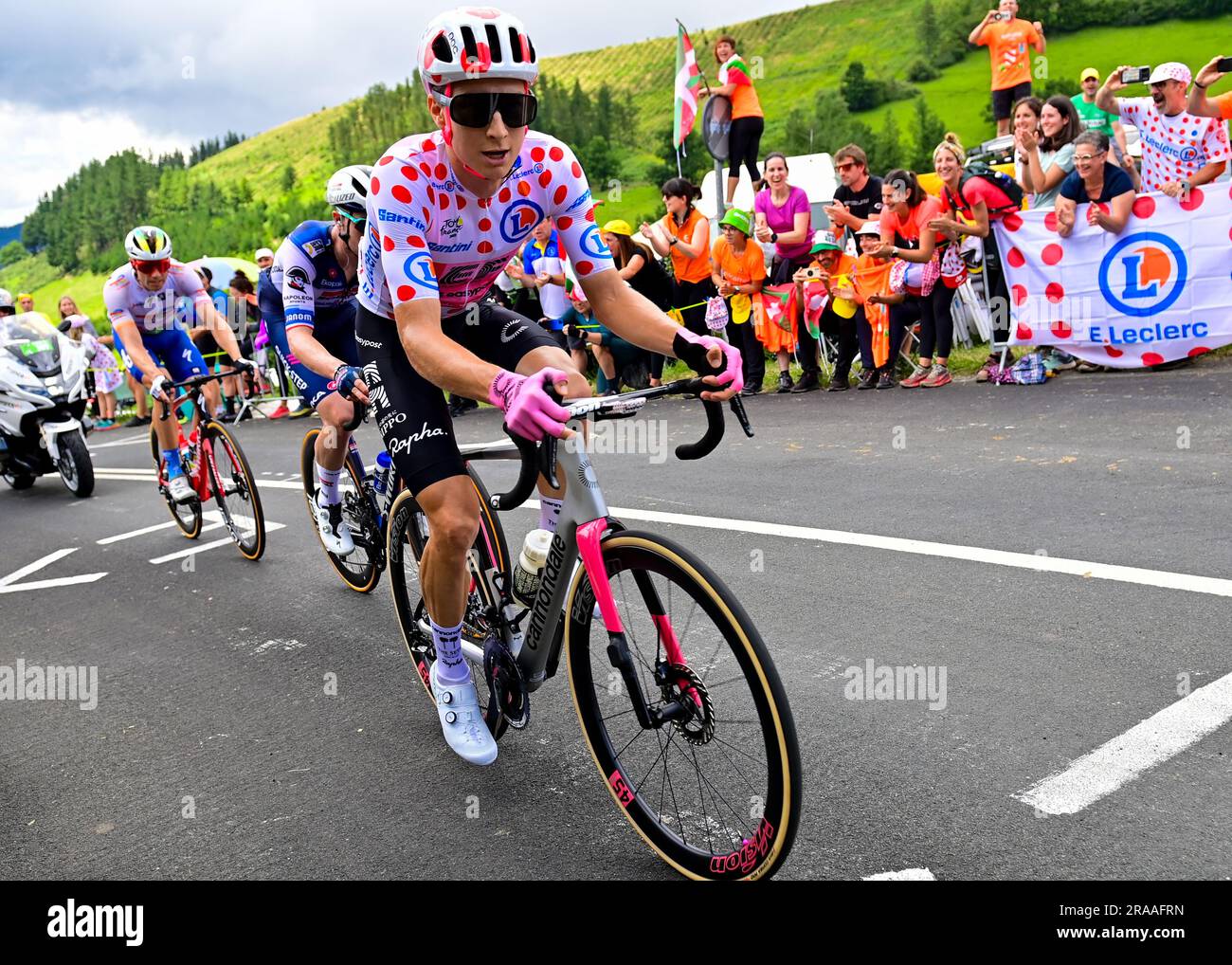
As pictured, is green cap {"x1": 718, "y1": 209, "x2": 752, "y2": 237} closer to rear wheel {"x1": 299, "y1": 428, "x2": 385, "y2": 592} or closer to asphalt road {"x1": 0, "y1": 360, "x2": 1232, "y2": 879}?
asphalt road {"x1": 0, "y1": 360, "x2": 1232, "y2": 879}

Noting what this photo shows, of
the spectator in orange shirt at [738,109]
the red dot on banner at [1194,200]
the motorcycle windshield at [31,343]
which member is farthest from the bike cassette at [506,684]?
the spectator in orange shirt at [738,109]

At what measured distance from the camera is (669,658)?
3.05 m

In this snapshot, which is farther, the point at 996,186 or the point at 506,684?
the point at 996,186

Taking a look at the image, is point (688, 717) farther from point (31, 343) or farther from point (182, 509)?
point (31, 343)

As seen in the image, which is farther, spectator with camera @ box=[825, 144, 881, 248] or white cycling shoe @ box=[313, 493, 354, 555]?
spectator with camera @ box=[825, 144, 881, 248]

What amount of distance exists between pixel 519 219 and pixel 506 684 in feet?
5.23

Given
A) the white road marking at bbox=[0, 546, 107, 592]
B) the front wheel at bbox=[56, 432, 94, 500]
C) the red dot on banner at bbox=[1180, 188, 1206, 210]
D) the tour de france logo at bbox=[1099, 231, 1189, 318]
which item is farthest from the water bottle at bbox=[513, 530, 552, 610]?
the front wheel at bbox=[56, 432, 94, 500]

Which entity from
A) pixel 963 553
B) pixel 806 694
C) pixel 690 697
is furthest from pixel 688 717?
pixel 963 553

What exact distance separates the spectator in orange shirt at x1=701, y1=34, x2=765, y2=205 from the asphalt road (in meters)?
8.82

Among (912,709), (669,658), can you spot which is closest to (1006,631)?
(912,709)

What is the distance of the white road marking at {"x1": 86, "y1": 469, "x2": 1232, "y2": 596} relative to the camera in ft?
15.8

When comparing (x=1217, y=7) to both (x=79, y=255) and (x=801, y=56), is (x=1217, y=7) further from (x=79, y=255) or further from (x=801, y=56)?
(x=79, y=255)

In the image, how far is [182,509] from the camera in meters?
9.04

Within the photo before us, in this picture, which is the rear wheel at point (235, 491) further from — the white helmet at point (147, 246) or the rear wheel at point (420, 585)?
the rear wheel at point (420, 585)
